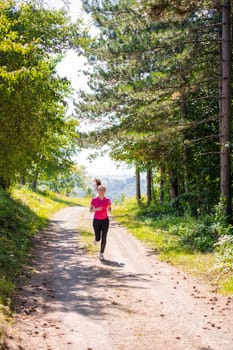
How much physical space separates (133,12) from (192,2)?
11.7 ft

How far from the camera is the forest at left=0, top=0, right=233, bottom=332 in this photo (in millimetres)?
12773

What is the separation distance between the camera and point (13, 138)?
1266 centimetres

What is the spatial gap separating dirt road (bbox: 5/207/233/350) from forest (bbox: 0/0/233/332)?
69.2 inches

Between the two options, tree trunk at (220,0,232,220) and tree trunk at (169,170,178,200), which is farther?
tree trunk at (169,170,178,200)

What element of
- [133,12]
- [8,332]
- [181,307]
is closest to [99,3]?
[133,12]

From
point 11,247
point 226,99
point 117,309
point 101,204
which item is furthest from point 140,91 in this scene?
point 117,309

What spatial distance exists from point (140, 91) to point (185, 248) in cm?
634

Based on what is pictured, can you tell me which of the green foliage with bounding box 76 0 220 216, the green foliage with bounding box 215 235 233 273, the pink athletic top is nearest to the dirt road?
the green foliage with bounding box 215 235 233 273

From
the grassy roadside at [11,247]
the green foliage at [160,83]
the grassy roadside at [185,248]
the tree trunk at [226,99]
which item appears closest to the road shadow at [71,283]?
the grassy roadside at [11,247]

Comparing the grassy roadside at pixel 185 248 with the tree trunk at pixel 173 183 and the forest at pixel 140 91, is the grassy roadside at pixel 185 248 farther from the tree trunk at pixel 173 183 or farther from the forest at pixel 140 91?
the tree trunk at pixel 173 183

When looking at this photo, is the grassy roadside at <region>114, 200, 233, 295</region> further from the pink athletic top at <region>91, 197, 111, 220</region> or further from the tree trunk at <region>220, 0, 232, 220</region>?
the pink athletic top at <region>91, 197, 111, 220</region>

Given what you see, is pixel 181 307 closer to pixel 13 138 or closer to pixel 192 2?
pixel 13 138

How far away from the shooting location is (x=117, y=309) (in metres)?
7.97

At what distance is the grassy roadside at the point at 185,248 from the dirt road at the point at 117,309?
438mm
